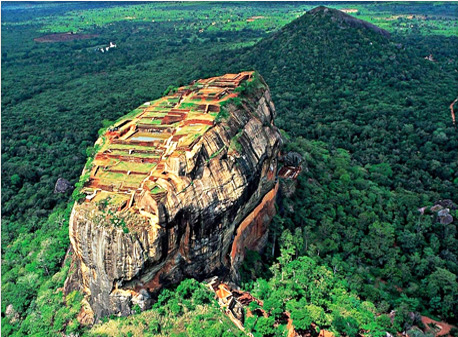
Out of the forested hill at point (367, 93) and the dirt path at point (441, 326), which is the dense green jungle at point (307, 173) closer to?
the forested hill at point (367, 93)

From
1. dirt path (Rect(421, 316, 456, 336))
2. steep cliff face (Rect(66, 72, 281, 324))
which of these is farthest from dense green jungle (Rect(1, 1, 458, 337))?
steep cliff face (Rect(66, 72, 281, 324))

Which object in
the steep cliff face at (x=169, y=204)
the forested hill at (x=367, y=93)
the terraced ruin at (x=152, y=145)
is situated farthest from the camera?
the forested hill at (x=367, y=93)

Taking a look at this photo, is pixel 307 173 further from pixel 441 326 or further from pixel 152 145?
pixel 152 145

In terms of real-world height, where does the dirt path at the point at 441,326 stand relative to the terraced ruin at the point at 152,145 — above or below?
below

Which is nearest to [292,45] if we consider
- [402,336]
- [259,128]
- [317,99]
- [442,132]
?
[317,99]

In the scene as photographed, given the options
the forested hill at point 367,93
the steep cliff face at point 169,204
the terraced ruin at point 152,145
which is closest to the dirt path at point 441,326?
the steep cliff face at point 169,204

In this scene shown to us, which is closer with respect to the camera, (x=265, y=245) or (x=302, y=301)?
(x=302, y=301)

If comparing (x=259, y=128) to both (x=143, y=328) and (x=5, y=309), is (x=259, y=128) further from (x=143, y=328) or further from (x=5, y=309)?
(x=5, y=309)
